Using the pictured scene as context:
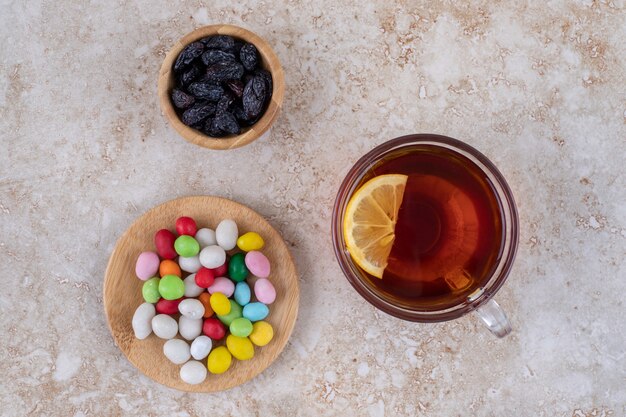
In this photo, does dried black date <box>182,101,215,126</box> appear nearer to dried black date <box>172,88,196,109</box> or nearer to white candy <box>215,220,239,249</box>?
dried black date <box>172,88,196,109</box>

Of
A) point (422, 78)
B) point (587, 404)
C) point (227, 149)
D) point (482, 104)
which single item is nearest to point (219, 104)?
point (227, 149)

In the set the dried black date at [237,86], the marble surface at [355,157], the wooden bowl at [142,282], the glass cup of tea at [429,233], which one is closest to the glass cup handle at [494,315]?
the glass cup of tea at [429,233]

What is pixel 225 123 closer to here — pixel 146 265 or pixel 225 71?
pixel 225 71

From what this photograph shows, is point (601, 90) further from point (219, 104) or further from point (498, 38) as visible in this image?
point (219, 104)

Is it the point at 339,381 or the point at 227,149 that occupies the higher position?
the point at 227,149

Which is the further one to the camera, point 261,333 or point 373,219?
point 261,333

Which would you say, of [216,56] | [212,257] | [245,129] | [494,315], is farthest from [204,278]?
[494,315]
